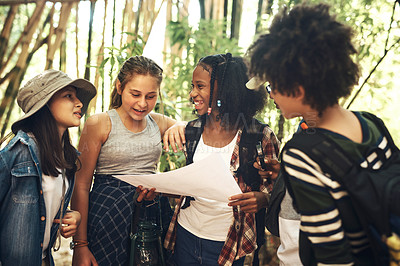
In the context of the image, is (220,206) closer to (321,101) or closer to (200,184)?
(200,184)

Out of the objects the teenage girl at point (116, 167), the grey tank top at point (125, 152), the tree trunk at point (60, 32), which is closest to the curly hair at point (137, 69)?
the teenage girl at point (116, 167)

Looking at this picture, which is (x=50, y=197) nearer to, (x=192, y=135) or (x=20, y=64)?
(x=192, y=135)

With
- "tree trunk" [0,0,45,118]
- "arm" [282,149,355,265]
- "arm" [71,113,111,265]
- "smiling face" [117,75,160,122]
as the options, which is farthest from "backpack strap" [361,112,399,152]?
"tree trunk" [0,0,45,118]

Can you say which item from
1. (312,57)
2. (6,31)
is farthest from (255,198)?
(6,31)

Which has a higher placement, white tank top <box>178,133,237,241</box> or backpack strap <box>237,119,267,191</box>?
backpack strap <box>237,119,267,191</box>

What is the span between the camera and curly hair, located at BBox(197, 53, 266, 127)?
53.9 inches

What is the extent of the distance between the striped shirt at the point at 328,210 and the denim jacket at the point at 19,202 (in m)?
0.77

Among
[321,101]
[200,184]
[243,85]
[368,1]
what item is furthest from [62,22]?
[368,1]

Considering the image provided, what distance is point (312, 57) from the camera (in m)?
0.73

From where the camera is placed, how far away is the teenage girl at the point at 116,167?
1.28 m

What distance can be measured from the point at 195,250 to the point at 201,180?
360 mm

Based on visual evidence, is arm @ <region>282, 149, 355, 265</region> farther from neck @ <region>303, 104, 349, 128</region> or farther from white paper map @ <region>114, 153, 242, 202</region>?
white paper map @ <region>114, 153, 242, 202</region>

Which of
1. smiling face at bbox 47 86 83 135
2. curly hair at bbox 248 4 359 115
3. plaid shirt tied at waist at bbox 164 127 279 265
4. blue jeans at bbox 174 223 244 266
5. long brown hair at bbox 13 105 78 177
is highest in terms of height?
curly hair at bbox 248 4 359 115

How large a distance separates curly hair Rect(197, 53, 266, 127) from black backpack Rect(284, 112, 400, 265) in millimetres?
665
